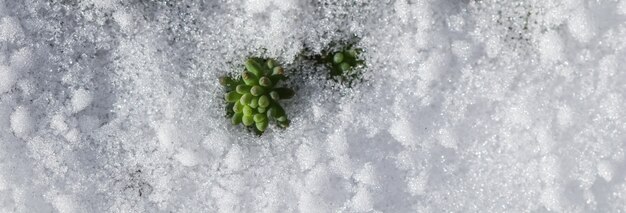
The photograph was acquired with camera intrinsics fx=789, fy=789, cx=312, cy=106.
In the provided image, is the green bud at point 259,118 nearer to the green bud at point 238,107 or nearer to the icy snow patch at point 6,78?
the green bud at point 238,107

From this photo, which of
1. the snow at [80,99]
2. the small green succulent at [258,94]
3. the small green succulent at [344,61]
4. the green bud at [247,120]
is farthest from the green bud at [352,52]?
the snow at [80,99]

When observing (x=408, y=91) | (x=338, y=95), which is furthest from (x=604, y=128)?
(x=338, y=95)

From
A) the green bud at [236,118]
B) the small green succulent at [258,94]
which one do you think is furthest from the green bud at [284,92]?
the green bud at [236,118]

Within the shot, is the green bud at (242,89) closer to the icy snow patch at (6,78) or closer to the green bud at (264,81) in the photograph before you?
the green bud at (264,81)

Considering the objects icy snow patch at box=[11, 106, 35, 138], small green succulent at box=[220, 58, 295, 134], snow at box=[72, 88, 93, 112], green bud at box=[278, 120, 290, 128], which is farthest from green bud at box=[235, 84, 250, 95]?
icy snow patch at box=[11, 106, 35, 138]

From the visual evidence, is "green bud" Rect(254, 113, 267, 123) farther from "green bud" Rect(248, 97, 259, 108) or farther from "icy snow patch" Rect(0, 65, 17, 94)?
"icy snow patch" Rect(0, 65, 17, 94)

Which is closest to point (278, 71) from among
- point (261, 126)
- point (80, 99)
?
point (261, 126)

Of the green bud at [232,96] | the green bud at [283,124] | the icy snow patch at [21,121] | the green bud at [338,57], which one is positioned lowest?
the icy snow patch at [21,121]

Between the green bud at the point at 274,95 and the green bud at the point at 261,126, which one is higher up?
the green bud at the point at 274,95

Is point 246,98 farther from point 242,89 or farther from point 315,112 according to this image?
point 315,112
